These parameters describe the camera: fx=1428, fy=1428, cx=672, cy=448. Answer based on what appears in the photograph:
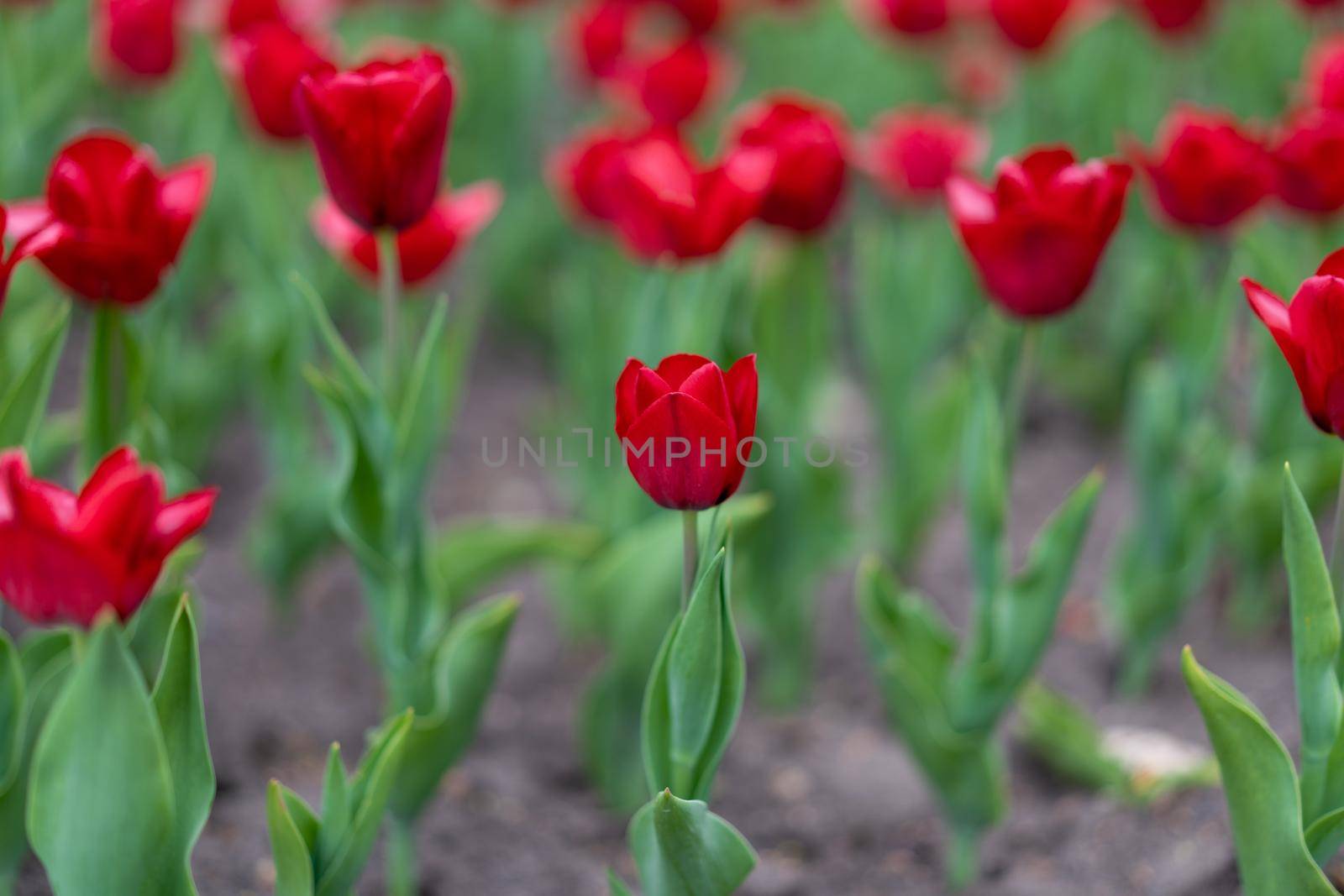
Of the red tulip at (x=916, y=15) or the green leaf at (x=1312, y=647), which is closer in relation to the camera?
the green leaf at (x=1312, y=647)

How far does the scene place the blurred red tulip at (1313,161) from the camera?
173 centimetres

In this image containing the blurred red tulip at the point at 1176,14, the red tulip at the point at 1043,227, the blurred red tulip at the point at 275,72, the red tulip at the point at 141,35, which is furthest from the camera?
the blurred red tulip at the point at 1176,14

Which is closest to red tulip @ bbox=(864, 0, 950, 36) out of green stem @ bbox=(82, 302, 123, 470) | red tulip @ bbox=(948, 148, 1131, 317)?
red tulip @ bbox=(948, 148, 1131, 317)

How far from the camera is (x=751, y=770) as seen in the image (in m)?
2.05

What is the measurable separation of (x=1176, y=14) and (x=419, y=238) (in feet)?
5.78

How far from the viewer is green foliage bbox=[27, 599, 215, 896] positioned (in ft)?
3.55

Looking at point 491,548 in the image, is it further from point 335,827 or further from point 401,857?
point 335,827

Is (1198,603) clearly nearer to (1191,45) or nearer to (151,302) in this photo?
(1191,45)

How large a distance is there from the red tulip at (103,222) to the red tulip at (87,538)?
33 cm

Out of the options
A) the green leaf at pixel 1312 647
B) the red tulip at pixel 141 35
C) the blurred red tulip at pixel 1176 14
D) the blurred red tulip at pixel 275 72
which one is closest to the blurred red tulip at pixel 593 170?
the blurred red tulip at pixel 275 72

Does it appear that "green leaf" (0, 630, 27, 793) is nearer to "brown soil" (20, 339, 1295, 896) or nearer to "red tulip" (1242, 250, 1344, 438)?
"brown soil" (20, 339, 1295, 896)

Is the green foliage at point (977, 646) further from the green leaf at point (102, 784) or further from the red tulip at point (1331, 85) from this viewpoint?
the green leaf at point (102, 784)

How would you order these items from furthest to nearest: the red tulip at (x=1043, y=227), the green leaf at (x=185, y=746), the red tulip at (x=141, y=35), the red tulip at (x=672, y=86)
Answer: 1. the red tulip at (x=672, y=86)
2. the red tulip at (x=141, y=35)
3. the red tulip at (x=1043, y=227)
4. the green leaf at (x=185, y=746)

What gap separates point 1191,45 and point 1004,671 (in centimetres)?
212
